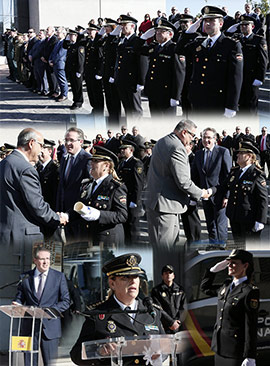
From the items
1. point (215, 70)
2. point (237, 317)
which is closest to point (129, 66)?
point (215, 70)

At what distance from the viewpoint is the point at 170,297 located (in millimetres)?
5152

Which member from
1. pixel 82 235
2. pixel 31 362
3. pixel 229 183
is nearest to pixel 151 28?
pixel 229 183

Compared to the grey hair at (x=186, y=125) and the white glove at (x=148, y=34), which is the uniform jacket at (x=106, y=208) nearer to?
the grey hair at (x=186, y=125)

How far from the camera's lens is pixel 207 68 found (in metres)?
5.98

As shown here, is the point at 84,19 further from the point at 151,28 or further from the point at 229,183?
the point at 229,183

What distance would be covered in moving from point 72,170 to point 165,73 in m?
1.47

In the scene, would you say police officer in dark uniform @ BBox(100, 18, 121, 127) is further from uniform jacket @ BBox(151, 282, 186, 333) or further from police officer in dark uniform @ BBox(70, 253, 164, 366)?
police officer in dark uniform @ BBox(70, 253, 164, 366)

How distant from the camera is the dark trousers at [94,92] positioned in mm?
6559

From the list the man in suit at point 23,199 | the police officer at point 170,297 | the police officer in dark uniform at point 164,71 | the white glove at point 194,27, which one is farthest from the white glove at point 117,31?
the police officer at point 170,297

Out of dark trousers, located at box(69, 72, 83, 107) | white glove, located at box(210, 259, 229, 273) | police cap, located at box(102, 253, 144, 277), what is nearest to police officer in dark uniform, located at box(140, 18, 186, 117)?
dark trousers, located at box(69, 72, 83, 107)

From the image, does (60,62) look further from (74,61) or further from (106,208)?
(106,208)

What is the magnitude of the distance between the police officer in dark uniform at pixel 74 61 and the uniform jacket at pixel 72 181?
1.61 meters

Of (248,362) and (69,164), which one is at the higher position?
(69,164)

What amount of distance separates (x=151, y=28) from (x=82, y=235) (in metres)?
2.16
